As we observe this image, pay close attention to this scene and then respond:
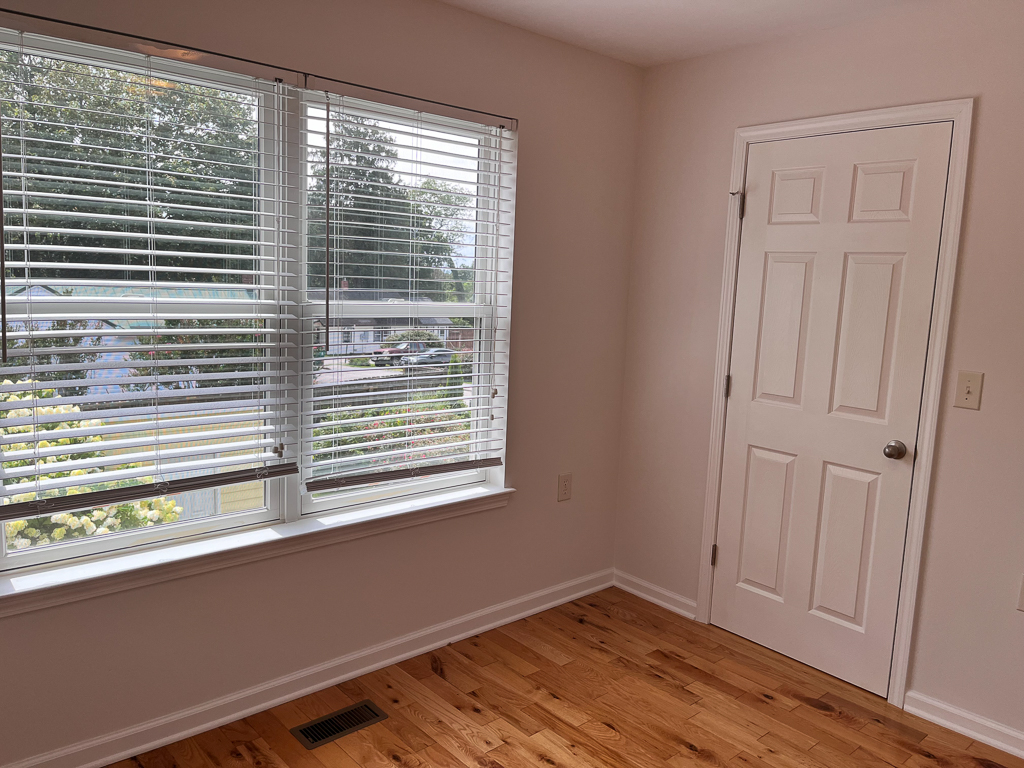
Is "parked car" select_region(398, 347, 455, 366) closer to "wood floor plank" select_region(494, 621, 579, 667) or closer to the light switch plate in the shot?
"wood floor plank" select_region(494, 621, 579, 667)

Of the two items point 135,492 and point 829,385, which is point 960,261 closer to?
point 829,385

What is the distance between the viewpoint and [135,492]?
2.12 meters

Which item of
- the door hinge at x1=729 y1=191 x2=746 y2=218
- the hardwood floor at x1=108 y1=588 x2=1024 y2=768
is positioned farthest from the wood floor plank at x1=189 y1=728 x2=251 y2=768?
the door hinge at x1=729 y1=191 x2=746 y2=218

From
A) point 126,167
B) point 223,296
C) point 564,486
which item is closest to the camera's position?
→ point 126,167

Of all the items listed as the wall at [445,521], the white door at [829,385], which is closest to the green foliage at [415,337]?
the wall at [445,521]

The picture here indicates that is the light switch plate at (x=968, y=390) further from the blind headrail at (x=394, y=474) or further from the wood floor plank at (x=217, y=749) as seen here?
the wood floor plank at (x=217, y=749)

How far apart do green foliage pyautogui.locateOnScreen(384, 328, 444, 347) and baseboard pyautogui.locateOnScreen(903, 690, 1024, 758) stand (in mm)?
2111

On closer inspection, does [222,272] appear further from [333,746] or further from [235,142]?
[333,746]

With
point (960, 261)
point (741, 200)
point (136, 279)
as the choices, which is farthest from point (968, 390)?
point (136, 279)

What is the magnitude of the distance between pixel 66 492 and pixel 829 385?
2.55 metres

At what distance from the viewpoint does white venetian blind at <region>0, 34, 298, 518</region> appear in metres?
1.92

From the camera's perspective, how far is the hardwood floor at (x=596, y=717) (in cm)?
227

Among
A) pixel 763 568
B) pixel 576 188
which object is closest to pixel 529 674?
pixel 763 568

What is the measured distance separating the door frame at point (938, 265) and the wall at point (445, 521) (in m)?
0.56
